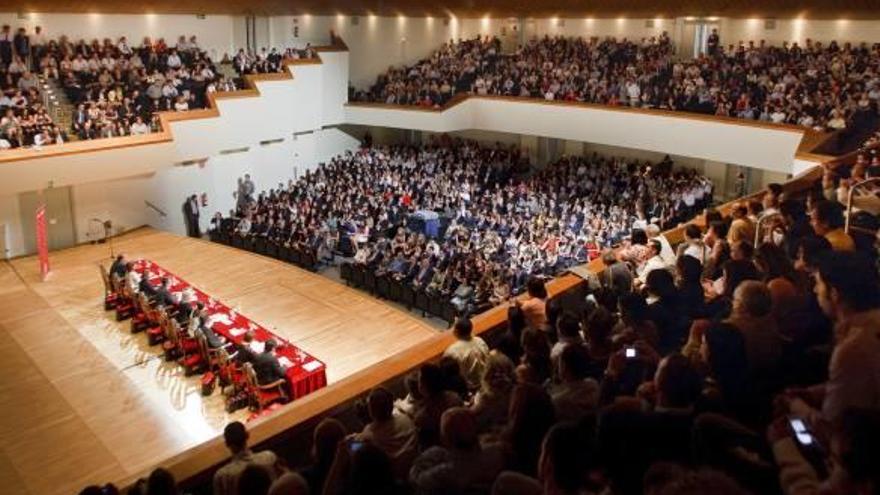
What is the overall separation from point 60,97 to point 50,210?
7.70 feet

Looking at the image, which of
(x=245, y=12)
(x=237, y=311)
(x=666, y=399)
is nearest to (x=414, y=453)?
(x=666, y=399)

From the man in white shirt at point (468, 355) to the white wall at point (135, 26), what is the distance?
15248 mm

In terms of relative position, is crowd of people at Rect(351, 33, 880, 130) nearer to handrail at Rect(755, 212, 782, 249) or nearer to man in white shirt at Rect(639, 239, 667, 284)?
handrail at Rect(755, 212, 782, 249)

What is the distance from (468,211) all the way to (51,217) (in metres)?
8.70

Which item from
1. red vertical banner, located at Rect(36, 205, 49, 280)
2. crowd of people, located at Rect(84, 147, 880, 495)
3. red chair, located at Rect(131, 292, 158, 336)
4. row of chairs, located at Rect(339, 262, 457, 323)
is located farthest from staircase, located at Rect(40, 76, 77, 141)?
crowd of people, located at Rect(84, 147, 880, 495)

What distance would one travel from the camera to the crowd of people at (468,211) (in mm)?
12031

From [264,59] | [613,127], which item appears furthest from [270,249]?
[613,127]

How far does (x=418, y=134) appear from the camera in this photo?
23172mm

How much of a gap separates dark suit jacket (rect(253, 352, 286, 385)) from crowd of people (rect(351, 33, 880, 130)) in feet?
33.1

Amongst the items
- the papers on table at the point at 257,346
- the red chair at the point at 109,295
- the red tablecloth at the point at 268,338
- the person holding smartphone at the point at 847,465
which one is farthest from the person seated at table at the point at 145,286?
the person holding smartphone at the point at 847,465

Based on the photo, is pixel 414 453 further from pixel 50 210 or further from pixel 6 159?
pixel 50 210

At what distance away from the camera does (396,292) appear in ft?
41.1

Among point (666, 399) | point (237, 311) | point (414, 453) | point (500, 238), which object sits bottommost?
point (237, 311)

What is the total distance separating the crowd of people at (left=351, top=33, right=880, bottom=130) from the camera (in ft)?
46.1
